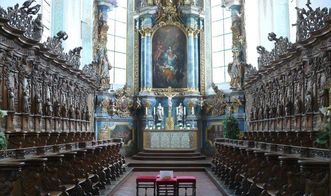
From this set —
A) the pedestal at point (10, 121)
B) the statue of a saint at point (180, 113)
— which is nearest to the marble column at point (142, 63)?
the statue of a saint at point (180, 113)

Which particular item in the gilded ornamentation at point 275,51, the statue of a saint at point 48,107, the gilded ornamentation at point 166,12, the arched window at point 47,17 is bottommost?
the statue of a saint at point 48,107

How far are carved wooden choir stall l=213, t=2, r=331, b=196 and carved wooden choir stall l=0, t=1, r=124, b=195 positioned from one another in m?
3.56

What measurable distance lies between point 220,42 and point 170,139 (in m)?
Result: 7.77

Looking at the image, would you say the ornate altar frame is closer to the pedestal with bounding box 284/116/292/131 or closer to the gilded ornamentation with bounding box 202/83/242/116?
the gilded ornamentation with bounding box 202/83/242/116

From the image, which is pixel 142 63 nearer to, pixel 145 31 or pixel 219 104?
pixel 145 31

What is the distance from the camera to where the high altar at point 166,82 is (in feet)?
84.4

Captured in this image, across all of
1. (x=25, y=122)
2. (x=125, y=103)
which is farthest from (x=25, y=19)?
(x=125, y=103)

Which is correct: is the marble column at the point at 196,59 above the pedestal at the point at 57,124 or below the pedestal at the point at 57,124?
above

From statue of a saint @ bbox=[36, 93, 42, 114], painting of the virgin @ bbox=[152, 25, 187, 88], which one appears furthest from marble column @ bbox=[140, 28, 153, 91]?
statue of a saint @ bbox=[36, 93, 42, 114]

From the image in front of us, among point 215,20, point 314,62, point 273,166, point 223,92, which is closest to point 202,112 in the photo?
point 223,92

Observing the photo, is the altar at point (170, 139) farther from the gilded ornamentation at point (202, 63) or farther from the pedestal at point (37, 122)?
the pedestal at point (37, 122)

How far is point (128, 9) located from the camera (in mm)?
27828

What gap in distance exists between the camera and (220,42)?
27.7m

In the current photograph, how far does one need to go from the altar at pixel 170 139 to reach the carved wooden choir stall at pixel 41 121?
4.96m
